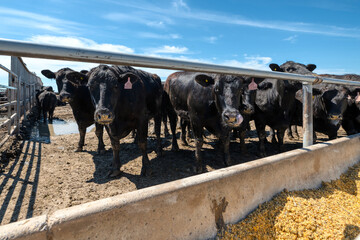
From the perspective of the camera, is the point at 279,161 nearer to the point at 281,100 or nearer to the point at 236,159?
the point at 236,159

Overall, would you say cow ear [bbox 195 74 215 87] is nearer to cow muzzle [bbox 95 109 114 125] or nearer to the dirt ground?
cow muzzle [bbox 95 109 114 125]

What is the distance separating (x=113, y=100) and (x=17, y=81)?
5.21m

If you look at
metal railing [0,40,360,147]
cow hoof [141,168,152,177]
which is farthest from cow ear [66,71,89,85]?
metal railing [0,40,360,147]

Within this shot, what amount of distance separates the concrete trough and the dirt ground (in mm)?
1522

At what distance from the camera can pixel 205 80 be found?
3.61 m

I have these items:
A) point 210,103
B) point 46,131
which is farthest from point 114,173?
point 46,131

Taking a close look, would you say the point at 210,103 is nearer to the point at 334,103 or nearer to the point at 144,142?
the point at 144,142

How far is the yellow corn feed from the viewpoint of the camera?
1780mm

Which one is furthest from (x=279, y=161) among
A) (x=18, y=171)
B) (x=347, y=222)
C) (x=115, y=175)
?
(x=18, y=171)

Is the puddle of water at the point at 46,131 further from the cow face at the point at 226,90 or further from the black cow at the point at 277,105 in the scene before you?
the black cow at the point at 277,105

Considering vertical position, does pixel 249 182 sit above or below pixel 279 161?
below

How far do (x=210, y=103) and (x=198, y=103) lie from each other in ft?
0.74

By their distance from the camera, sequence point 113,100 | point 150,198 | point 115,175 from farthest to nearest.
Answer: point 115,175, point 113,100, point 150,198

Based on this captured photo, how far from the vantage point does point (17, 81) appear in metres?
6.66
